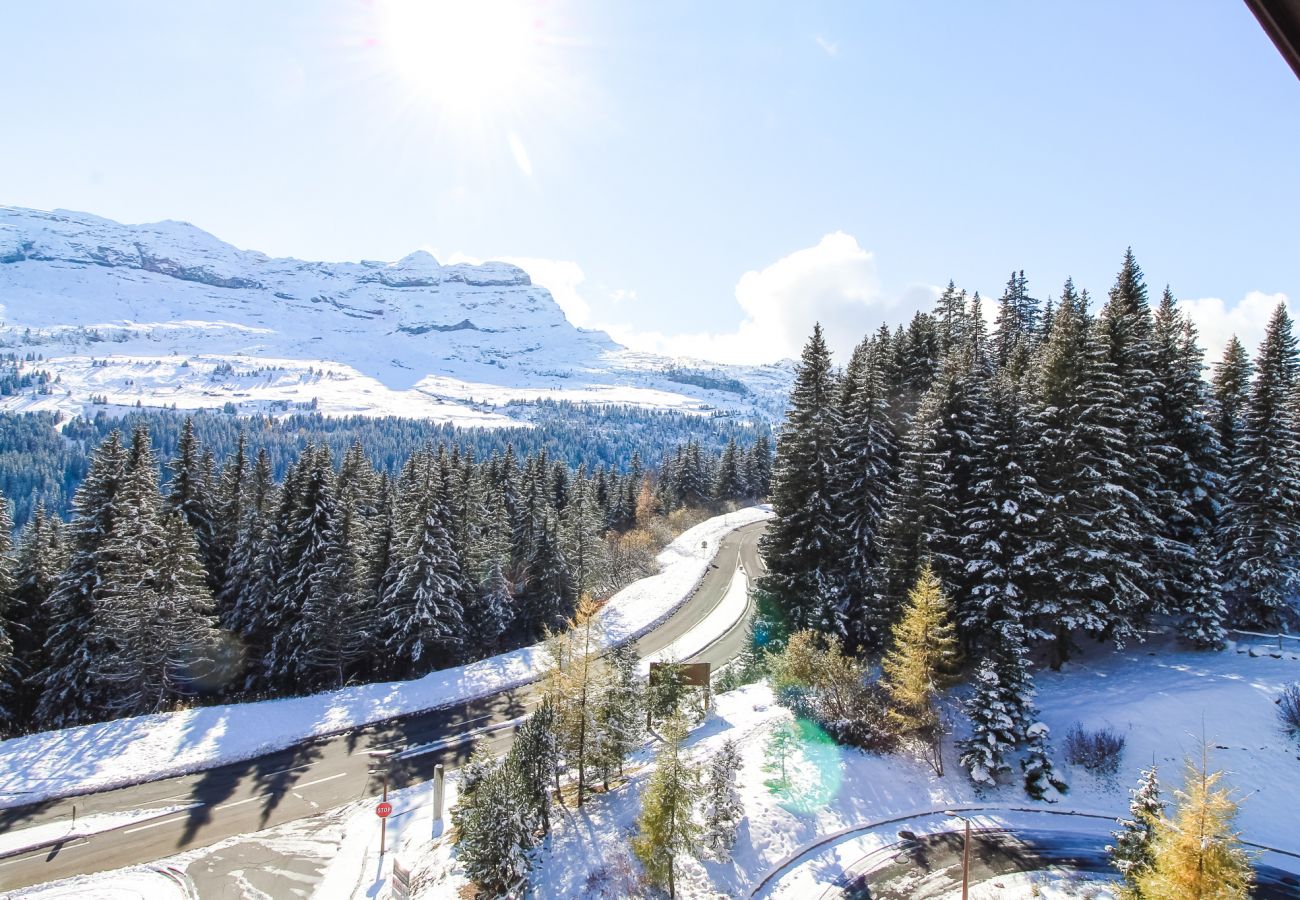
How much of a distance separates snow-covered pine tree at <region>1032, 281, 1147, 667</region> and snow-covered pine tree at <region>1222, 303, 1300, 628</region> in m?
5.11

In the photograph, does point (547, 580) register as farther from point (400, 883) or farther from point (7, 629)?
point (7, 629)

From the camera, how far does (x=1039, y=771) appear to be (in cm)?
2555

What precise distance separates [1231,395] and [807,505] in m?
25.3

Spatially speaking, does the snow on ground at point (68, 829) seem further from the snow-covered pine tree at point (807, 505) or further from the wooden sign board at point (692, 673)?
the snow-covered pine tree at point (807, 505)

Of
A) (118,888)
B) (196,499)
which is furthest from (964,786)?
(196,499)

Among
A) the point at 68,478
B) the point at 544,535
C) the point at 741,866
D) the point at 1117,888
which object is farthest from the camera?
the point at 68,478

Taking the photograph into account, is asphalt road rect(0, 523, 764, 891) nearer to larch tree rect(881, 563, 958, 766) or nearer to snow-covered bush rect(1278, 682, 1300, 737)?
larch tree rect(881, 563, 958, 766)

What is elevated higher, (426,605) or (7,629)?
(426,605)

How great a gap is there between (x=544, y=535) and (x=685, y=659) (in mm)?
16241

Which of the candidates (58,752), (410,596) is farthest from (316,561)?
(58,752)

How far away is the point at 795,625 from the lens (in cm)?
3572

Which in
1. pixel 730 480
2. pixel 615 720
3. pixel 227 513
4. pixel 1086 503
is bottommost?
pixel 615 720

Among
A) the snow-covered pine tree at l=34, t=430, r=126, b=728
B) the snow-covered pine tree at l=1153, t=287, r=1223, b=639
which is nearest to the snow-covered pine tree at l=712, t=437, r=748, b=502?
the snow-covered pine tree at l=1153, t=287, r=1223, b=639

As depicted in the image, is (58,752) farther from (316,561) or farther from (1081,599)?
(1081,599)
